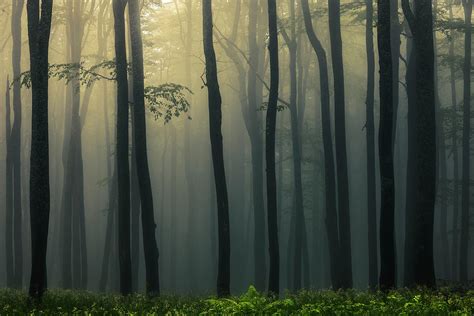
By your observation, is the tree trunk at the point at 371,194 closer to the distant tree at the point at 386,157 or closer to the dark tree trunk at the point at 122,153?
the distant tree at the point at 386,157

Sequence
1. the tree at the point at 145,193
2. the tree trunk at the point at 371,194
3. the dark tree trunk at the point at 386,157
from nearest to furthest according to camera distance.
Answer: the dark tree trunk at the point at 386,157, the tree at the point at 145,193, the tree trunk at the point at 371,194

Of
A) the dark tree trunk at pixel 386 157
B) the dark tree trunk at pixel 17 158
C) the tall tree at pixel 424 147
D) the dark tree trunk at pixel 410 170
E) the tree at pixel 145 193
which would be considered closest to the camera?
the dark tree trunk at pixel 386 157

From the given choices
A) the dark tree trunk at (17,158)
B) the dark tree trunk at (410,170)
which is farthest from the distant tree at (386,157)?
the dark tree trunk at (17,158)

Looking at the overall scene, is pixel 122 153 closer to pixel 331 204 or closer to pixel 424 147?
pixel 331 204

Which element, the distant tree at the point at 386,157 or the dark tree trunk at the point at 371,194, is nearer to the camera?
the distant tree at the point at 386,157

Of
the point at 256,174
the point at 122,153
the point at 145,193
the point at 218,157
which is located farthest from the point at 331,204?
the point at 256,174

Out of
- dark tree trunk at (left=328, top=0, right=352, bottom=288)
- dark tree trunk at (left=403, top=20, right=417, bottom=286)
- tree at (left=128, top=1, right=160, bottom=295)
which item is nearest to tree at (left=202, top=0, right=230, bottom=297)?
tree at (left=128, top=1, right=160, bottom=295)

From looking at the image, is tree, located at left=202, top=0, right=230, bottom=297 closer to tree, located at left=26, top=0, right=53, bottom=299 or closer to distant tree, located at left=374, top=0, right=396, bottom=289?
distant tree, located at left=374, top=0, right=396, bottom=289

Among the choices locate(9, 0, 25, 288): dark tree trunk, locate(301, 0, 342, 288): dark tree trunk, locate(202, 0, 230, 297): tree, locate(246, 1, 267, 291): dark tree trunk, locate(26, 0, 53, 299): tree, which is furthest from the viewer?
locate(246, 1, 267, 291): dark tree trunk

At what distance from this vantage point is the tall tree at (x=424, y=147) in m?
13.6

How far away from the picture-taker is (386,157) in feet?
44.8

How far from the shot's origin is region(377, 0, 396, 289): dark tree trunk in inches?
527

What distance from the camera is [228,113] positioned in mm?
53906

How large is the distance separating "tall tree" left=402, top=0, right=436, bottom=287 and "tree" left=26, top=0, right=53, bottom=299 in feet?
26.8
